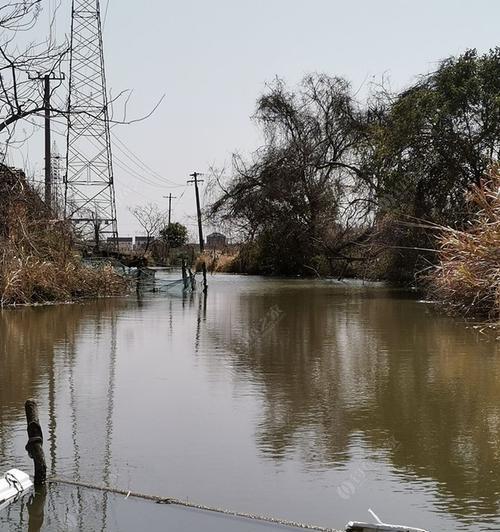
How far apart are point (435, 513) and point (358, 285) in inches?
973

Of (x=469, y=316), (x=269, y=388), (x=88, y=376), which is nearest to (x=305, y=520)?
(x=269, y=388)

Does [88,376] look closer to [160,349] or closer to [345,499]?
[160,349]

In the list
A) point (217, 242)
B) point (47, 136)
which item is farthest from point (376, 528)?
point (217, 242)

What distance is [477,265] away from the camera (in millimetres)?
15227

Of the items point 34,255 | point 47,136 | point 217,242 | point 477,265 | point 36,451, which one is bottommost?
point 36,451

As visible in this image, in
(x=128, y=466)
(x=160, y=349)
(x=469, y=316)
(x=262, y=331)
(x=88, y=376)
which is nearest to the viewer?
(x=128, y=466)

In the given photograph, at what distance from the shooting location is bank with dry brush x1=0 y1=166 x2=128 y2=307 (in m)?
17.9

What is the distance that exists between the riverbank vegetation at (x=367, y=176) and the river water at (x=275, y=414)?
656cm

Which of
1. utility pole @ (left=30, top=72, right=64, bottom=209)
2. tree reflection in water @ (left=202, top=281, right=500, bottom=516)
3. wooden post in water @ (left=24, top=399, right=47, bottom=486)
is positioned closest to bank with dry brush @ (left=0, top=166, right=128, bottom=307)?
utility pole @ (left=30, top=72, right=64, bottom=209)

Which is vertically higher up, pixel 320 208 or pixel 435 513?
pixel 320 208

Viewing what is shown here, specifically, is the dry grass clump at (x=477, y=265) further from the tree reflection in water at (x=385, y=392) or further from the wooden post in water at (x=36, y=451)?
the wooden post in water at (x=36, y=451)

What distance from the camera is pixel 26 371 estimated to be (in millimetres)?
9688

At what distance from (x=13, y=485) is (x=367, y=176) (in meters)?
29.5

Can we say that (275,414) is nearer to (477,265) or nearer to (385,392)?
(385,392)
